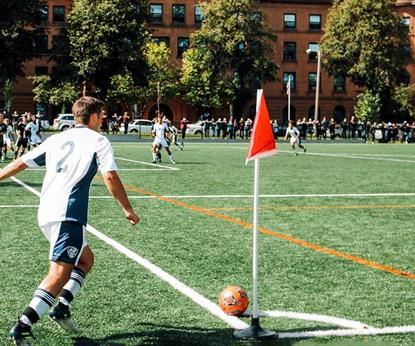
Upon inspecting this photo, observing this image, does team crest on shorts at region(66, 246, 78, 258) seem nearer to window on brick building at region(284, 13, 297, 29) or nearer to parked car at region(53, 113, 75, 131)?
parked car at region(53, 113, 75, 131)

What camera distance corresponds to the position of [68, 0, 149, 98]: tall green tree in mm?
69562

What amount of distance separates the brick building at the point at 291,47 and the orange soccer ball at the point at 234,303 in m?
80.6

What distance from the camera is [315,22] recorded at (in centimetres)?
9106

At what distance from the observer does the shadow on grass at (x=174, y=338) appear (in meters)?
5.39

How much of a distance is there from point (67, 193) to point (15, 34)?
59.7m

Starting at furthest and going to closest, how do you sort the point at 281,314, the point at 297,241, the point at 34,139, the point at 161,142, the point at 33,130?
the point at 33,130 < the point at 34,139 < the point at 161,142 < the point at 297,241 < the point at 281,314

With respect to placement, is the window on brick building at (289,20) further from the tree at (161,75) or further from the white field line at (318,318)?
the white field line at (318,318)

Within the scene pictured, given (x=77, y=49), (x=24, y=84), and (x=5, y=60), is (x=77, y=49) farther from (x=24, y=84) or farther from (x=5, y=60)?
(x=24, y=84)

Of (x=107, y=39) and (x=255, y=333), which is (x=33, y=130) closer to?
(x=255, y=333)

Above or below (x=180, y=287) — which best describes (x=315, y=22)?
above

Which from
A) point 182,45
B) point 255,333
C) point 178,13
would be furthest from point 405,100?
point 255,333

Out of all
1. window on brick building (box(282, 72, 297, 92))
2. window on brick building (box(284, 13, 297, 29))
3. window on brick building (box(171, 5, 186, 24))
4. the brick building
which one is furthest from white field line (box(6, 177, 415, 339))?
window on brick building (box(284, 13, 297, 29))

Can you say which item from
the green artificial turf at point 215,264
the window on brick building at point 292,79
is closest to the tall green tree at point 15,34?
the window on brick building at point 292,79

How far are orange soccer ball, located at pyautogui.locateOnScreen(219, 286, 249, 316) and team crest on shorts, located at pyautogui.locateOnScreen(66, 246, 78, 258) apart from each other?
145 centimetres
